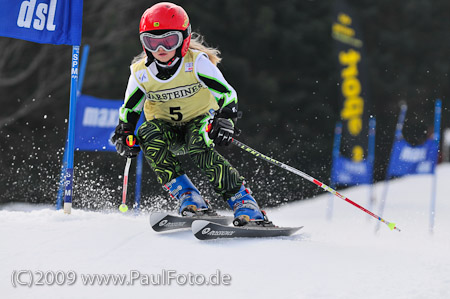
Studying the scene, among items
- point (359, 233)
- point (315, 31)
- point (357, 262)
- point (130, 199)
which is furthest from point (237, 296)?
point (315, 31)

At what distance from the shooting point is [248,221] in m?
4.11

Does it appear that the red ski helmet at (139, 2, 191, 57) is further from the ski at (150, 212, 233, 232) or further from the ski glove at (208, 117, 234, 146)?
the ski at (150, 212, 233, 232)

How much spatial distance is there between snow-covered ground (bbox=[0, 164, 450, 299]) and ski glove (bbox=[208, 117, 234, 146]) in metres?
0.64

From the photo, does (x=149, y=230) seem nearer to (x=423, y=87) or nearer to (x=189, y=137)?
(x=189, y=137)

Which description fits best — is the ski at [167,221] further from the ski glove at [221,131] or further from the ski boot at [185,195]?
the ski glove at [221,131]

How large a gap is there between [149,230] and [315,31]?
1876 cm

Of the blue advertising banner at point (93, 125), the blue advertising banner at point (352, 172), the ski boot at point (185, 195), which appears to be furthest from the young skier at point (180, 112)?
the blue advertising banner at point (352, 172)

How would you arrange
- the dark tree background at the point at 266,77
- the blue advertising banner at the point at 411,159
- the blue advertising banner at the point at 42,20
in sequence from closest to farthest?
the blue advertising banner at the point at 42,20 < the blue advertising banner at the point at 411,159 < the dark tree background at the point at 266,77

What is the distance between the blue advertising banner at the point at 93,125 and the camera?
7090 mm

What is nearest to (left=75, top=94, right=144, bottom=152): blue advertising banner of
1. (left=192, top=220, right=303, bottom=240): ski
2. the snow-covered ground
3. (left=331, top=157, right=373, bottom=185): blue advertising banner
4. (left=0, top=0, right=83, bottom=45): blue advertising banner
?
(left=0, top=0, right=83, bottom=45): blue advertising banner

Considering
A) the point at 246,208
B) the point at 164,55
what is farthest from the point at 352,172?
the point at 164,55

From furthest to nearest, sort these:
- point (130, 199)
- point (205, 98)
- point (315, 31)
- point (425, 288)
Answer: point (315, 31)
point (130, 199)
point (205, 98)
point (425, 288)

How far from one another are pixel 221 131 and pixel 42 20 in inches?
69.0

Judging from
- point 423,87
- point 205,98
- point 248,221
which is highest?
point 423,87
